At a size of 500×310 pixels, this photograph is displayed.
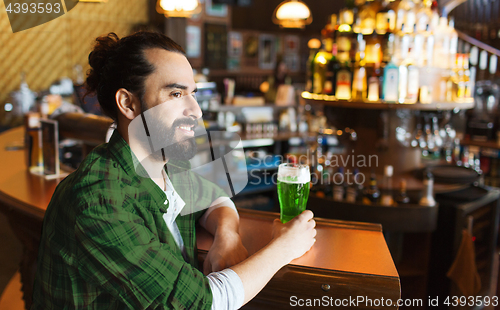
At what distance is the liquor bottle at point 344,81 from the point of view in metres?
2.92

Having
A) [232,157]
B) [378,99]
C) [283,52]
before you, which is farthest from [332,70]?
[283,52]

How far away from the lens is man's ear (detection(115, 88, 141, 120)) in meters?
1.07

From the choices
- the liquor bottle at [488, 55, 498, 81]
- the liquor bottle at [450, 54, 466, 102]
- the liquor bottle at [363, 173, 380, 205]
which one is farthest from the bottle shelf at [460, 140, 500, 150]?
the liquor bottle at [363, 173, 380, 205]

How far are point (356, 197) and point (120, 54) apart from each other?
222 centimetres

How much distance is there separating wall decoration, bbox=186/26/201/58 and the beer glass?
535 cm

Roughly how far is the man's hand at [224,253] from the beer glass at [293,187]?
7.7 inches

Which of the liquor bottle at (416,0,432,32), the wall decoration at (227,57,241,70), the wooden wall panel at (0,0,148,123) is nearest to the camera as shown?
the liquor bottle at (416,0,432,32)

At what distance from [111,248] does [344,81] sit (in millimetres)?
2422

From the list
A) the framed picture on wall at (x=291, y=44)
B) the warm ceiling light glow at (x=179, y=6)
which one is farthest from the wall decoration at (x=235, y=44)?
the warm ceiling light glow at (x=179, y=6)

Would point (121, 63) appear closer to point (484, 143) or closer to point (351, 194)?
point (351, 194)

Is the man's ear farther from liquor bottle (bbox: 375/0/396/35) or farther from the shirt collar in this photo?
liquor bottle (bbox: 375/0/396/35)

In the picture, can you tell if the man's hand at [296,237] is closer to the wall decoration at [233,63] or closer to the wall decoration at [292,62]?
the wall decoration at [233,63]

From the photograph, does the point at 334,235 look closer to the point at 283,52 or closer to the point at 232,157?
the point at 232,157

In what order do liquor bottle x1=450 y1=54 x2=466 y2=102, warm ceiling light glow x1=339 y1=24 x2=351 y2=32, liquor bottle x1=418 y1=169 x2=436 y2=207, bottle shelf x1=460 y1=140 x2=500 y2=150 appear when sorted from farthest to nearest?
bottle shelf x1=460 y1=140 x2=500 y2=150
liquor bottle x1=450 y1=54 x2=466 y2=102
warm ceiling light glow x1=339 y1=24 x2=351 y2=32
liquor bottle x1=418 y1=169 x2=436 y2=207
